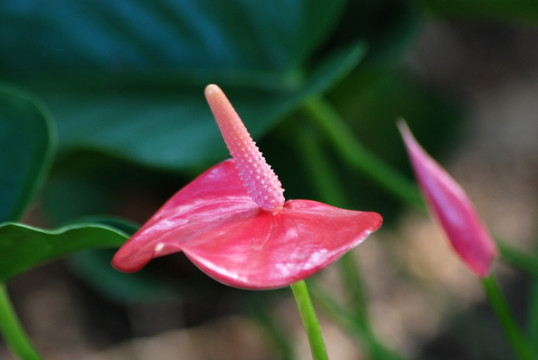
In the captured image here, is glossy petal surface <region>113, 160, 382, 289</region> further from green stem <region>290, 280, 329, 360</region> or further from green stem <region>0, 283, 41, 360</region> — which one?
green stem <region>0, 283, 41, 360</region>

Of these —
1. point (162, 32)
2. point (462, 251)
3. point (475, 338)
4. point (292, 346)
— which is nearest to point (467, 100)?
point (475, 338)

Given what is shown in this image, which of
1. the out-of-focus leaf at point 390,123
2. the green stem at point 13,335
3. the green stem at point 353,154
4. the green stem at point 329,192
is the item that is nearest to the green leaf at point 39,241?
the green stem at point 13,335

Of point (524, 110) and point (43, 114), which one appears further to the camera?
point (524, 110)

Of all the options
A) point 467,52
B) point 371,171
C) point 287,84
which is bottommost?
point 371,171

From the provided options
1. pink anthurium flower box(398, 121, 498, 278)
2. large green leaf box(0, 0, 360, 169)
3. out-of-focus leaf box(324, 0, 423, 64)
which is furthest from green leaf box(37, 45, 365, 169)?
pink anthurium flower box(398, 121, 498, 278)

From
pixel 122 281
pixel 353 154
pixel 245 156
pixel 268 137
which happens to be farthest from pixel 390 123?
pixel 245 156

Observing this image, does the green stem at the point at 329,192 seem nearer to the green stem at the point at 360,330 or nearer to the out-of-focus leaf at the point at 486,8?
the green stem at the point at 360,330

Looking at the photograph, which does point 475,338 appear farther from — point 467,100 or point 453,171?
point 467,100
